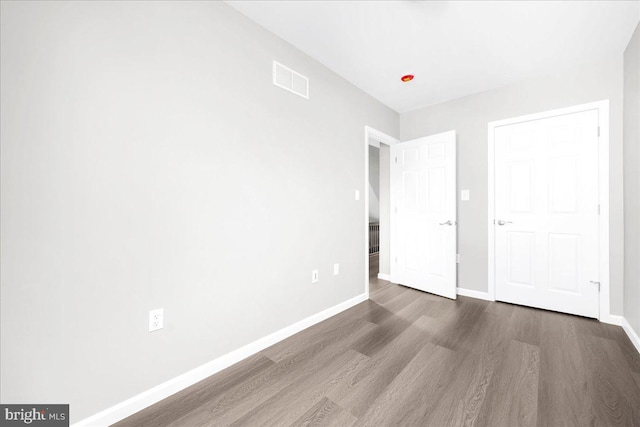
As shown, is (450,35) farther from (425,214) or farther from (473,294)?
(473,294)

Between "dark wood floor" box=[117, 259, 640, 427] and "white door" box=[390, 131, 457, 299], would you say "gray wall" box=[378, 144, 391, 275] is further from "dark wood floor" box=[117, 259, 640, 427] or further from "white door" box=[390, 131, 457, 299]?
"dark wood floor" box=[117, 259, 640, 427]

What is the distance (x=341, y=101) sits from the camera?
107 inches

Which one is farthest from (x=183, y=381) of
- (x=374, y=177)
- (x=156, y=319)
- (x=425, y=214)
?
(x=374, y=177)

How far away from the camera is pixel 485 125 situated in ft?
9.93

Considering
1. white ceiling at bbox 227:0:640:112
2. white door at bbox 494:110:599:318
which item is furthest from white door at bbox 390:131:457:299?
white ceiling at bbox 227:0:640:112

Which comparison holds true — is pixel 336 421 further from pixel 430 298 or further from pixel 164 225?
pixel 430 298

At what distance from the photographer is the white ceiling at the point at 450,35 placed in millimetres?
1793

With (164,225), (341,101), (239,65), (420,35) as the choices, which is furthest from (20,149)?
(420,35)

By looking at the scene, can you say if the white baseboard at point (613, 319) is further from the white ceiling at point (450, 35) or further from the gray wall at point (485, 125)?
the white ceiling at point (450, 35)

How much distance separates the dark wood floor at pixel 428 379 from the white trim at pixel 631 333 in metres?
0.04

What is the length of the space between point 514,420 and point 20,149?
261 centimetres

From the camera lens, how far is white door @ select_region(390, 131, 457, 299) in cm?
306

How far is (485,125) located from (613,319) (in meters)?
2.26

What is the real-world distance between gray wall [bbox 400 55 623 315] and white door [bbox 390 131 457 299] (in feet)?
0.83
